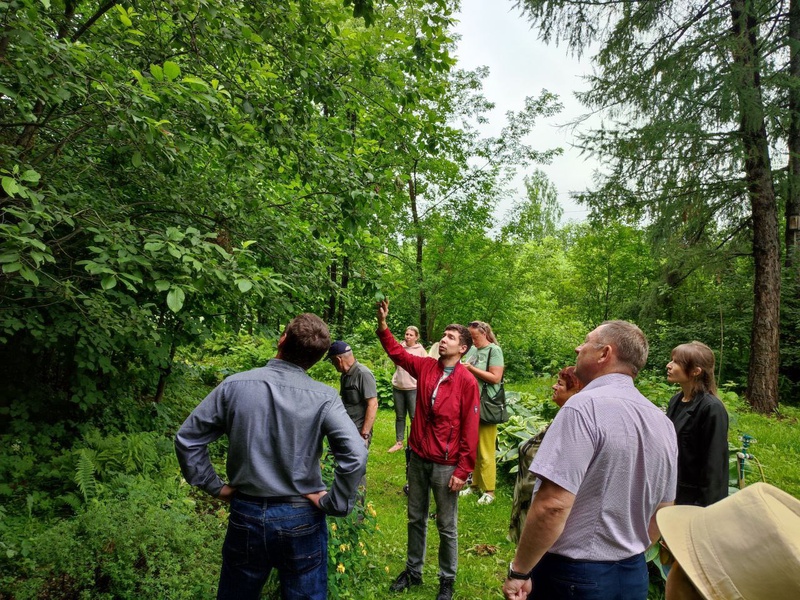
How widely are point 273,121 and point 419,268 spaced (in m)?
10.5

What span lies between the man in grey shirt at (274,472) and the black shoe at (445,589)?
5.52 ft

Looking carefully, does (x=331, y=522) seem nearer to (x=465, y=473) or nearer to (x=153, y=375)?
(x=465, y=473)

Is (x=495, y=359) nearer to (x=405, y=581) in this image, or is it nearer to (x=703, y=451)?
(x=703, y=451)

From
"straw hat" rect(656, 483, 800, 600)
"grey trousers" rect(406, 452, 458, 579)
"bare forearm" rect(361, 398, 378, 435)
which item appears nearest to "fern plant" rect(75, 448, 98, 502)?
"bare forearm" rect(361, 398, 378, 435)

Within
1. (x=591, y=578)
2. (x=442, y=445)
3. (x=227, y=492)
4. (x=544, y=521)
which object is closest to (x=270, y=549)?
(x=227, y=492)

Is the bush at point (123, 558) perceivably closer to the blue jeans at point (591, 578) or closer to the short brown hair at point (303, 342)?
the short brown hair at point (303, 342)

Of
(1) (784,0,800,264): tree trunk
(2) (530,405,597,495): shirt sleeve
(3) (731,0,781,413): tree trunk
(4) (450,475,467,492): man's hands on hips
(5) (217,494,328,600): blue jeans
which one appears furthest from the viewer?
(1) (784,0,800,264): tree trunk

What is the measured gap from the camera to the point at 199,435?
7.30ft

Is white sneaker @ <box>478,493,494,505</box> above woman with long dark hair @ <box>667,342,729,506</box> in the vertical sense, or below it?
below

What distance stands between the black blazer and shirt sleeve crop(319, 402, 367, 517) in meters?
2.46

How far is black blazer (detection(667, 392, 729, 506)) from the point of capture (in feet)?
10.4

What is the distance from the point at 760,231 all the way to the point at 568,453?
951cm

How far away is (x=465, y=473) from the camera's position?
347 cm

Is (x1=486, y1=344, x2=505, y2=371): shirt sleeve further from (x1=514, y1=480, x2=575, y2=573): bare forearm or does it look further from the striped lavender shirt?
(x1=514, y1=480, x2=575, y2=573): bare forearm
